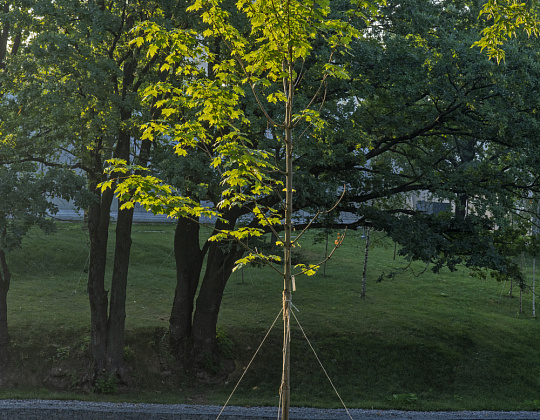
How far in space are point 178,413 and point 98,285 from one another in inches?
165

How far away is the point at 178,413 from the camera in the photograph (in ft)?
37.1

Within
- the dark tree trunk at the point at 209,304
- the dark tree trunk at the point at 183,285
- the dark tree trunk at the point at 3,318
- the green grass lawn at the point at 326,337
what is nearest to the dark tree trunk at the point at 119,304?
the green grass lawn at the point at 326,337

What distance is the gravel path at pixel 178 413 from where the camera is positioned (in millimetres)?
11078

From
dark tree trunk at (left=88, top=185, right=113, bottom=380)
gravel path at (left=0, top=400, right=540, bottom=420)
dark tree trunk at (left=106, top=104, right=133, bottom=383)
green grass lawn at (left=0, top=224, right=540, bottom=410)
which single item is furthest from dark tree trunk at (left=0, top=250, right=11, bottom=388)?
dark tree trunk at (left=106, top=104, right=133, bottom=383)

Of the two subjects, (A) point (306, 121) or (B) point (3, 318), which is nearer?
(A) point (306, 121)

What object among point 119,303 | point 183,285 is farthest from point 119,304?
point 183,285

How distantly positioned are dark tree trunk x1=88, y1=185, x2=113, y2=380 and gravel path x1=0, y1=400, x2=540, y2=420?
6.04 feet

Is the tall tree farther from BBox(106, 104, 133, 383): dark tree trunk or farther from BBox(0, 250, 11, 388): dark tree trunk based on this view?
BBox(0, 250, 11, 388): dark tree trunk

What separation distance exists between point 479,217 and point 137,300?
41.5 ft

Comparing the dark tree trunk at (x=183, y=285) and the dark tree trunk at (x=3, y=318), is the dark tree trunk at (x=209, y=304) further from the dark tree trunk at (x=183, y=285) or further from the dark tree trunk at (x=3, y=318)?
the dark tree trunk at (x=3, y=318)

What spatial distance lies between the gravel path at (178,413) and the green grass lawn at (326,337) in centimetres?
76

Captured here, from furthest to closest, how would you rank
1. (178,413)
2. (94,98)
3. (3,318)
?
(3,318)
(94,98)
(178,413)

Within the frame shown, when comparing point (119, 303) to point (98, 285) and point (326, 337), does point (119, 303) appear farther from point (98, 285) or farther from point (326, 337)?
point (326, 337)

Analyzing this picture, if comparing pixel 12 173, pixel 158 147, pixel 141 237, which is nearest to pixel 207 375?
pixel 158 147
